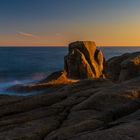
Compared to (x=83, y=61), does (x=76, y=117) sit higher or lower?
higher

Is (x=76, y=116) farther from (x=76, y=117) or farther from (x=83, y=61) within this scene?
(x=83, y=61)

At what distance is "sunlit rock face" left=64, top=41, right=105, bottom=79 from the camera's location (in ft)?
222

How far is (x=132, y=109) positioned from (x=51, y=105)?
5069 mm

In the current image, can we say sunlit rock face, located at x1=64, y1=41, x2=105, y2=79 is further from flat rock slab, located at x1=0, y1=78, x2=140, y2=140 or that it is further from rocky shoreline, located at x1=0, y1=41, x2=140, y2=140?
flat rock slab, located at x1=0, y1=78, x2=140, y2=140

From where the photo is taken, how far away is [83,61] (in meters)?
67.9

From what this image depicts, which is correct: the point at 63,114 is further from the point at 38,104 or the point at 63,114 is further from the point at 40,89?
the point at 40,89

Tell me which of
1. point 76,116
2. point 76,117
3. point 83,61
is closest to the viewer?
point 76,117

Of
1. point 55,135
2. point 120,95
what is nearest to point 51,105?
point 120,95

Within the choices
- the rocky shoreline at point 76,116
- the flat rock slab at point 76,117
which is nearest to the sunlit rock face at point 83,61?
the rocky shoreline at point 76,116

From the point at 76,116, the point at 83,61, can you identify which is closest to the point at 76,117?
the point at 76,116

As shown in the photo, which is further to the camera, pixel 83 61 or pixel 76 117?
pixel 83 61

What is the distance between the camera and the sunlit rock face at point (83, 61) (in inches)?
2670

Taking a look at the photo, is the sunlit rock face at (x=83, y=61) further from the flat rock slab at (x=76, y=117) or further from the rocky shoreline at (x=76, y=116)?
the flat rock slab at (x=76, y=117)

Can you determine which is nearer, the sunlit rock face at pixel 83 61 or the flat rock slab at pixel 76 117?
the flat rock slab at pixel 76 117
